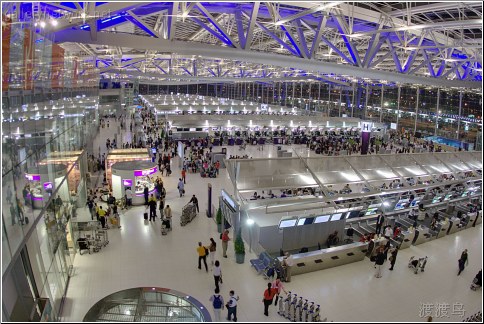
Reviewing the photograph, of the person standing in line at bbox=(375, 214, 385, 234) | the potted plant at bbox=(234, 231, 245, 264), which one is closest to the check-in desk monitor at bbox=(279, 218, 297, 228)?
the potted plant at bbox=(234, 231, 245, 264)

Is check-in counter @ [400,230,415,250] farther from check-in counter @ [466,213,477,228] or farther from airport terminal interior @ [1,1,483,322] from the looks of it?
check-in counter @ [466,213,477,228]

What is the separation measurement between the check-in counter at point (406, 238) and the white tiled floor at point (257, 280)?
239 mm

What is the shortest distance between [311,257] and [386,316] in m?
2.59

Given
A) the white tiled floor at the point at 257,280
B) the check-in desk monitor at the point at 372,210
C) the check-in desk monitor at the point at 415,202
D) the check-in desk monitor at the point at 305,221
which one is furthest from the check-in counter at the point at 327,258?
the check-in desk monitor at the point at 415,202

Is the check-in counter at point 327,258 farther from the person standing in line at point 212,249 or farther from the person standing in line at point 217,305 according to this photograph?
the person standing in line at point 217,305

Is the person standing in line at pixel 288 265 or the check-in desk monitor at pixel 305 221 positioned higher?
the check-in desk monitor at pixel 305 221

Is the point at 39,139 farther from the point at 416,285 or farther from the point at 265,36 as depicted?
the point at 265,36

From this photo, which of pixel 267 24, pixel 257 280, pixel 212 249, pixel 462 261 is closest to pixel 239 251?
pixel 212 249

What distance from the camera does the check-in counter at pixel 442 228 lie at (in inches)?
540

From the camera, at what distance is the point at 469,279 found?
10586 mm

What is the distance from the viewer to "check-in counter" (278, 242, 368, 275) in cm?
1042

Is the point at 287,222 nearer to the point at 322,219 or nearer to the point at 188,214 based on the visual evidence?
the point at 322,219

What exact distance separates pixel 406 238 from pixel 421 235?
31.0 inches

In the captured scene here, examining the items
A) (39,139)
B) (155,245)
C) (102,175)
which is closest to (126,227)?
(155,245)
